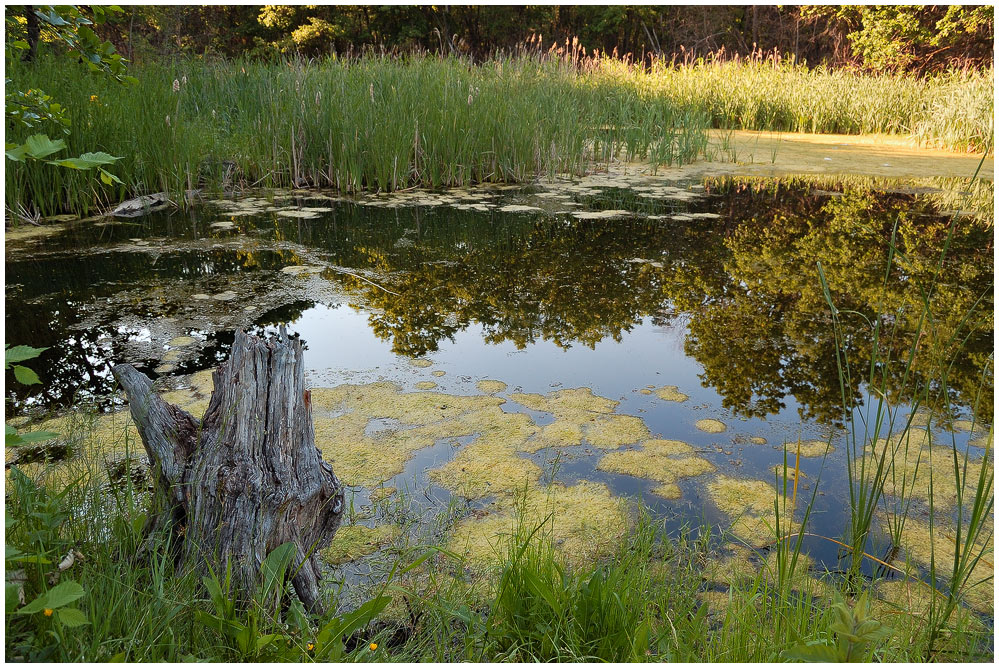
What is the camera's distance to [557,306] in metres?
3.14

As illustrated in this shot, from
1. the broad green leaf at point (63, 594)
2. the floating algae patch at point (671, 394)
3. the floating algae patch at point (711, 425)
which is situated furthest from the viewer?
the floating algae patch at point (671, 394)

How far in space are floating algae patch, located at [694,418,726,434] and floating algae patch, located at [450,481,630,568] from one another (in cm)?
48

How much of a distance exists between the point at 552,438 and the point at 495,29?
1707cm

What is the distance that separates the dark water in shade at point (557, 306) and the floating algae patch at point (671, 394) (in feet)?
0.10

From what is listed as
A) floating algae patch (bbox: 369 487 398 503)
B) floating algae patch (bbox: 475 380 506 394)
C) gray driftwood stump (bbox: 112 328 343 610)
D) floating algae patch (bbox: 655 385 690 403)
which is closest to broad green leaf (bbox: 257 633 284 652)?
gray driftwood stump (bbox: 112 328 343 610)

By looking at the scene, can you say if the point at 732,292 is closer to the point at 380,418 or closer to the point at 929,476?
the point at 929,476

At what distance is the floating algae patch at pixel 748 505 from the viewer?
1.59 m

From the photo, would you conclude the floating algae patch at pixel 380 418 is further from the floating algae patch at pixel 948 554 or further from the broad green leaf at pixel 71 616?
the floating algae patch at pixel 948 554

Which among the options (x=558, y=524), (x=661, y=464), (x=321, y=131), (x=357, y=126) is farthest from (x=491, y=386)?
(x=321, y=131)

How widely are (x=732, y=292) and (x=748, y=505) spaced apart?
1752 millimetres

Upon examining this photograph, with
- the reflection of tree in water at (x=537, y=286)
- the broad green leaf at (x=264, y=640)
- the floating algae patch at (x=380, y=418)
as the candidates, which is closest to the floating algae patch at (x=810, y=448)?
the floating algae patch at (x=380, y=418)

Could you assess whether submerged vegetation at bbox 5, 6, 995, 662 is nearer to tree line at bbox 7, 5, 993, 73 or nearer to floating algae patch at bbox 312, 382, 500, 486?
floating algae patch at bbox 312, 382, 500, 486

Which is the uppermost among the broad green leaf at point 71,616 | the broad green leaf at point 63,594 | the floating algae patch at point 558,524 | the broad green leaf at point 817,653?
the broad green leaf at point 817,653

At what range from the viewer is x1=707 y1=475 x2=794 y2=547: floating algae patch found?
1.59m
